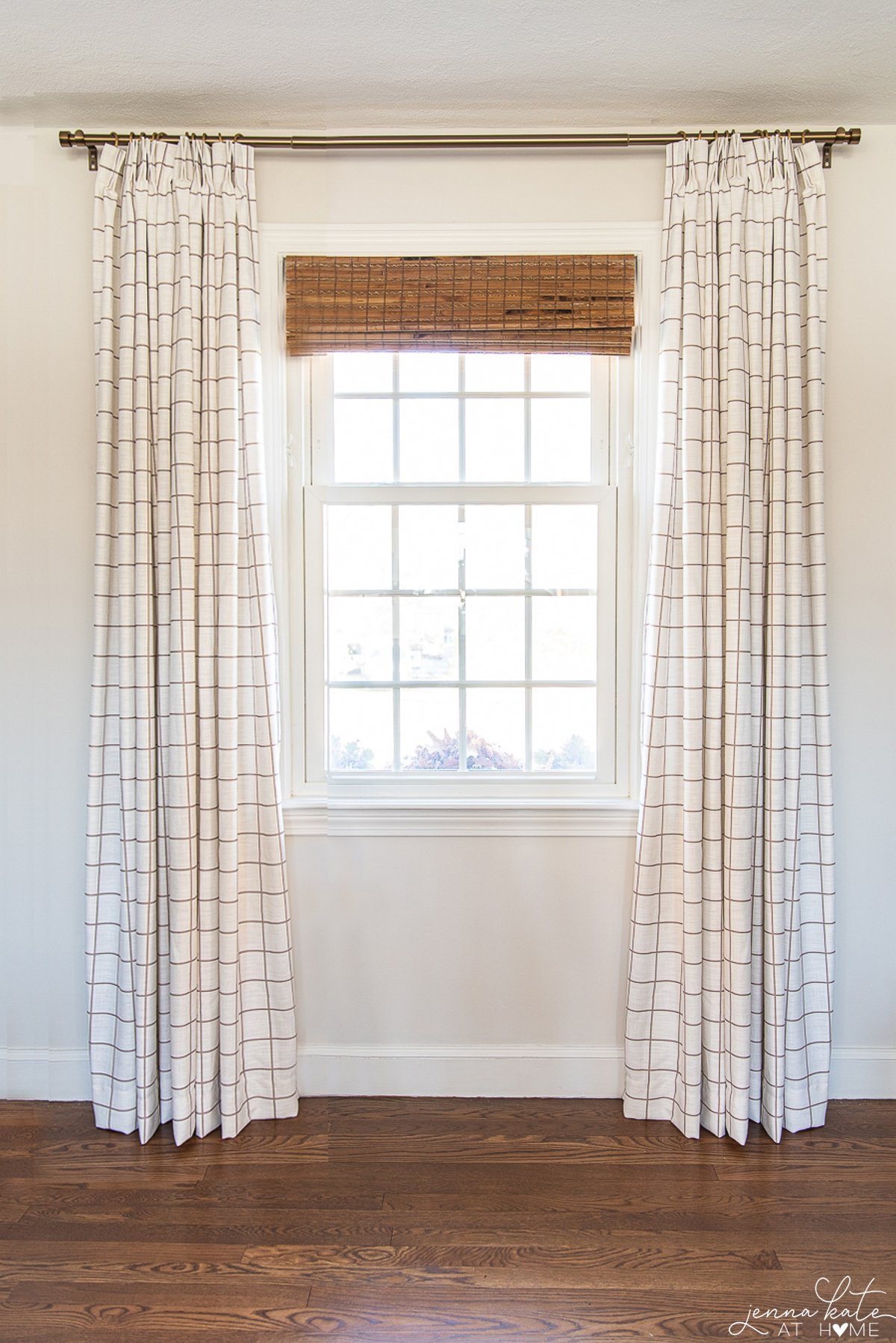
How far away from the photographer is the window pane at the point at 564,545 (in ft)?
7.27

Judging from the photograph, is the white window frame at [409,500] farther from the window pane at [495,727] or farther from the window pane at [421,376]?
the window pane at [421,376]

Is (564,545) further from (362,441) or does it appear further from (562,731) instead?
(362,441)

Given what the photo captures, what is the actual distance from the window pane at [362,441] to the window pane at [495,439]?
0.23m

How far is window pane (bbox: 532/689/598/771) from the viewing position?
2.25 m

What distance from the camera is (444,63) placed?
185cm

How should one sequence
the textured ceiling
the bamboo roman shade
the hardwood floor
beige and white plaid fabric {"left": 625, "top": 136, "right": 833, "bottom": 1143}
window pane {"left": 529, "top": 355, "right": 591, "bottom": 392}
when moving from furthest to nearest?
window pane {"left": 529, "top": 355, "right": 591, "bottom": 392} → the bamboo roman shade → beige and white plaid fabric {"left": 625, "top": 136, "right": 833, "bottom": 1143} → the textured ceiling → the hardwood floor

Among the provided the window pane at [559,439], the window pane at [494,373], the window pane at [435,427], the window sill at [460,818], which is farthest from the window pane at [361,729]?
the window pane at [494,373]

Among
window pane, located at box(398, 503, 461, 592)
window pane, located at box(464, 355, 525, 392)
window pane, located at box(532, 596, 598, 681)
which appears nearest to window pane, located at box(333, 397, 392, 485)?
window pane, located at box(398, 503, 461, 592)

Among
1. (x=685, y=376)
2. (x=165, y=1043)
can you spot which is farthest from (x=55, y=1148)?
(x=685, y=376)

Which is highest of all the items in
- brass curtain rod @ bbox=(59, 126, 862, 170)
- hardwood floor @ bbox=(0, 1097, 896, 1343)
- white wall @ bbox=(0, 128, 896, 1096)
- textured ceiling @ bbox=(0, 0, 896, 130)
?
textured ceiling @ bbox=(0, 0, 896, 130)

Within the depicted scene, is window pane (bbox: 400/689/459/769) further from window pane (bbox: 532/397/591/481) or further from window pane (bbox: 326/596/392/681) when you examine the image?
window pane (bbox: 532/397/591/481)

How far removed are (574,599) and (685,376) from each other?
64 centimetres

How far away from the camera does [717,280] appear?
6.63 feet

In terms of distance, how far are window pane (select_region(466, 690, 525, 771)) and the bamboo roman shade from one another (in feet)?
3.15
